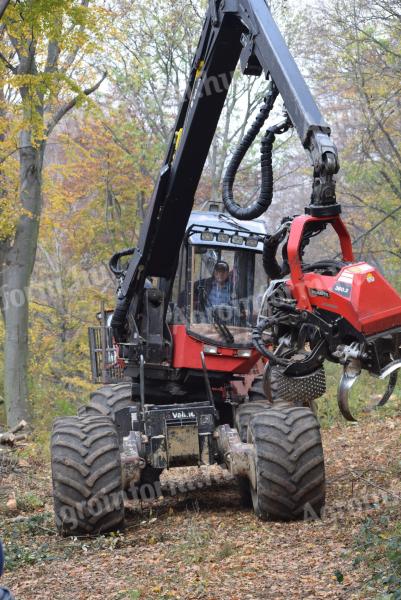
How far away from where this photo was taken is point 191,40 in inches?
871

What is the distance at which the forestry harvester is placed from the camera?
5.82m

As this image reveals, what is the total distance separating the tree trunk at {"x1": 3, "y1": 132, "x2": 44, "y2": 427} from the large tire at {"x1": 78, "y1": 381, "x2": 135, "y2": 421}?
7.74m

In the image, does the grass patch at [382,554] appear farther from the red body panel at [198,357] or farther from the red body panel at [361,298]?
the red body panel at [198,357]

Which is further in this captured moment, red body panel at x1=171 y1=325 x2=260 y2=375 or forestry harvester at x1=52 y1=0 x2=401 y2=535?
red body panel at x1=171 y1=325 x2=260 y2=375

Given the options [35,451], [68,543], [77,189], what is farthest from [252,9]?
[77,189]

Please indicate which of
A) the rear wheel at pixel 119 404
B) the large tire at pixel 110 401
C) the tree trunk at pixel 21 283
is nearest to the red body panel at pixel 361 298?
the rear wheel at pixel 119 404

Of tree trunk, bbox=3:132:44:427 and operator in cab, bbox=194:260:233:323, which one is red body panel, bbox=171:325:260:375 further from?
tree trunk, bbox=3:132:44:427

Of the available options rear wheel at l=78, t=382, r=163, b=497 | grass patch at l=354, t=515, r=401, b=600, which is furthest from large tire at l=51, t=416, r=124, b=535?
grass patch at l=354, t=515, r=401, b=600

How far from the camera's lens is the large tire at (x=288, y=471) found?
7973mm

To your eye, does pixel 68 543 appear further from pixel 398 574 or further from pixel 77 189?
pixel 77 189

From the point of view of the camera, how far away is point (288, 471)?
797 centimetres

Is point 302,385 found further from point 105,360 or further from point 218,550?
point 105,360

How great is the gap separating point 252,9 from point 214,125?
4.38 feet

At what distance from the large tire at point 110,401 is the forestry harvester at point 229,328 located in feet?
0.07
